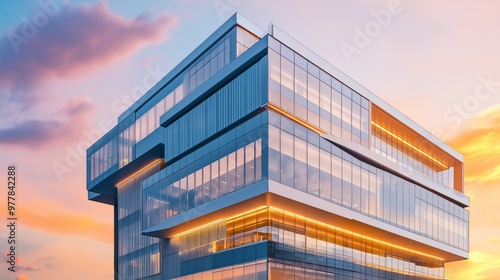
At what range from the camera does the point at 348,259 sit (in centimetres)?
4909

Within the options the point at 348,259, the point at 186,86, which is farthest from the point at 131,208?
the point at 348,259

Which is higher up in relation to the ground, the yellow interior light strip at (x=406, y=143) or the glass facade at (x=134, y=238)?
the yellow interior light strip at (x=406, y=143)

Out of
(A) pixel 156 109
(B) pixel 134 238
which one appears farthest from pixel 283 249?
(B) pixel 134 238

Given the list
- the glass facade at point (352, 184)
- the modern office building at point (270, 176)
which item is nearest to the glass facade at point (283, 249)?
the modern office building at point (270, 176)

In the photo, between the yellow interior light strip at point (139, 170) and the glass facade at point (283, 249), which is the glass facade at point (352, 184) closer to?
the glass facade at point (283, 249)

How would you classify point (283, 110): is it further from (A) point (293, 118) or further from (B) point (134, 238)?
(B) point (134, 238)

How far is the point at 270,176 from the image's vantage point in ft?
128

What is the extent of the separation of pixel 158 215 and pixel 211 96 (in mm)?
12774

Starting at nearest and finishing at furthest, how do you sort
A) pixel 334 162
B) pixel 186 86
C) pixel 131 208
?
pixel 334 162
pixel 186 86
pixel 131 208

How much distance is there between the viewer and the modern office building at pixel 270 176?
4159cm

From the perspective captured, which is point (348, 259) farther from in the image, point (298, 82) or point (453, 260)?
point (453, 260)

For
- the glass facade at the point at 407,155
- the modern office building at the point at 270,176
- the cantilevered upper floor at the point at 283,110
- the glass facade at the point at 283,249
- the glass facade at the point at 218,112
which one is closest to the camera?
the glass facade at the point at 283,249

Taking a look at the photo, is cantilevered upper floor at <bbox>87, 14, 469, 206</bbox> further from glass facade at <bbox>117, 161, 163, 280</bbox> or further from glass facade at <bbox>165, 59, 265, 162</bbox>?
glass facade at <bbox>117, 161, 163, 280</bbox>

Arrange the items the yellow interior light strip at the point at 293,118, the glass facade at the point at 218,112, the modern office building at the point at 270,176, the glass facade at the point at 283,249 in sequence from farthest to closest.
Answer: the glass facade at the point at 218,112, the yellow interior light strip at the point at 293,118, the modern office building at the point at 270,176, the glass facade at the point at 283,249
